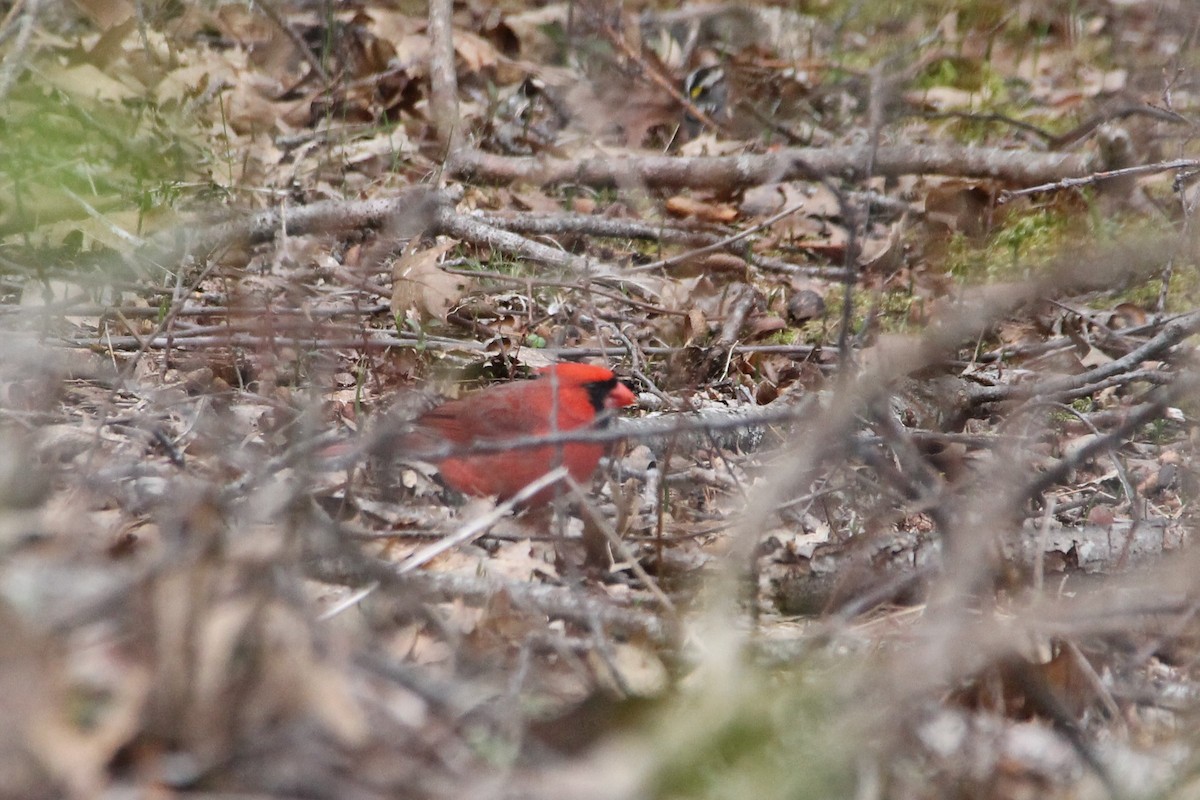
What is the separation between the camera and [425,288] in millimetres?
4715

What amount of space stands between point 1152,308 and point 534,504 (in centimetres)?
288

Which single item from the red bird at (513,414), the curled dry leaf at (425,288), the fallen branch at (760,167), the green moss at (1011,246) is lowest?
the red bird at (513,414)

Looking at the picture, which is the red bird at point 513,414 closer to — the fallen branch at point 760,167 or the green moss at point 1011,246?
the fallen branch at point 760,167

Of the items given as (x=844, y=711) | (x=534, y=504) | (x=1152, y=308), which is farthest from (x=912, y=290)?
(x=844, y=711)

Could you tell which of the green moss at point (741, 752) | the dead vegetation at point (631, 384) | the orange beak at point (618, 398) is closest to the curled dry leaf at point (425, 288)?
the dead vegetation at point (631, 384)

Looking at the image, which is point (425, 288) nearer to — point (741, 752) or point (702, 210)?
point (702, 210)

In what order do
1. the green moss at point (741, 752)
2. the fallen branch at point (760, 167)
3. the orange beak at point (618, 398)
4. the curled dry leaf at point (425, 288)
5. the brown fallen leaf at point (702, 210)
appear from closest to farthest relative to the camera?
the green moss at point (741, 752)
the orange beak at point (618, 398)
the curled dry leaf at point (425, 288)
the fallen branch at point (760, 167)
the brown fallen leaf at point (702, 210)

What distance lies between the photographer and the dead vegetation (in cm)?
171

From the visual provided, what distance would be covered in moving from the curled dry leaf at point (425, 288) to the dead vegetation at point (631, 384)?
0.02m

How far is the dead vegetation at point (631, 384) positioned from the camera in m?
1.71

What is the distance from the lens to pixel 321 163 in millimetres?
5984

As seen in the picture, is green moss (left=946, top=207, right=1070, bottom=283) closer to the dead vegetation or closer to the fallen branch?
the dead vegetation

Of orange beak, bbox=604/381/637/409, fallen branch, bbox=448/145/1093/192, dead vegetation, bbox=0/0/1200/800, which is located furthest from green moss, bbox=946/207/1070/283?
orange beak, bbox=604/381/637/409

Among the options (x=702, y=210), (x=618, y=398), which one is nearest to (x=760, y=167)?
(x=702, y=210)
